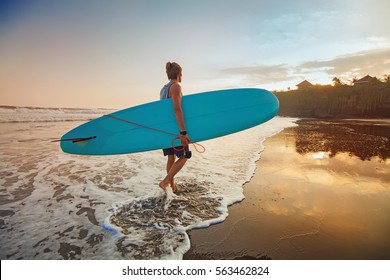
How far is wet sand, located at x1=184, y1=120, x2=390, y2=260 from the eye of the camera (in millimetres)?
1707

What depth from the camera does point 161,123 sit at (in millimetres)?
2832

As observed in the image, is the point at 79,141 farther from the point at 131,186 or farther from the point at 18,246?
the point at 18,246

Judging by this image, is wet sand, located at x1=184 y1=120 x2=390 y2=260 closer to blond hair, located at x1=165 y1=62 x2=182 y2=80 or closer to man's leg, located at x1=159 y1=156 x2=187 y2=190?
man's leg, located at x1=159 y1=156 x2=187 y2=190

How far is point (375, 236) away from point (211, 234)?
1.46 metres

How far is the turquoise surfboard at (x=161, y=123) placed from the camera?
9.25ft

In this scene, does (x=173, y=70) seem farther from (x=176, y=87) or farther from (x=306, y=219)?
(x=306, y=219)

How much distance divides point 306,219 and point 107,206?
2.30 m

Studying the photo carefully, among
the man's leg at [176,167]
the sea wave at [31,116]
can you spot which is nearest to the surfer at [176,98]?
the man's leg at [176,167]

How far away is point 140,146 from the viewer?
2.84 metres

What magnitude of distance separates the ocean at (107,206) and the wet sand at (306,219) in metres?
0.22

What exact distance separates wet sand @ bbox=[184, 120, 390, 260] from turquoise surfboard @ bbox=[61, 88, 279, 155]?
1.03 meters

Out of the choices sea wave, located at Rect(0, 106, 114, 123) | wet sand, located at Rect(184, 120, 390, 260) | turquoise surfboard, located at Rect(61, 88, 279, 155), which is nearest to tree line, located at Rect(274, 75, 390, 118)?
wet sand, located at Rect(184, 120, 390, 260)

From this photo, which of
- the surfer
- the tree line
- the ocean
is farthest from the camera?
the tree line
